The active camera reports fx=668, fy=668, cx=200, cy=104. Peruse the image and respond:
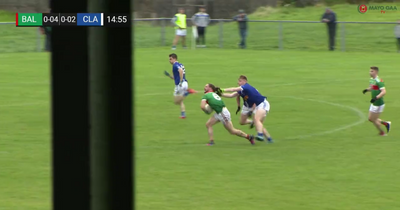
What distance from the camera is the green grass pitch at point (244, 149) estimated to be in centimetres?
1098

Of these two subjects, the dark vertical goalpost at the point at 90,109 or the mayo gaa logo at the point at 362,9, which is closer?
the dark vertical goalpost at the point at 90,109

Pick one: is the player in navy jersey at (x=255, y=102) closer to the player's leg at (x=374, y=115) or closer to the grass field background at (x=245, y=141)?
the grass field background at (x=245, y=141)

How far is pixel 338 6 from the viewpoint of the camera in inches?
1928

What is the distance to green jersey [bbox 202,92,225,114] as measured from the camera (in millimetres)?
15320

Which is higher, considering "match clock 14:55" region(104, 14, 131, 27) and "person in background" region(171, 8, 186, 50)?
"person in background" region(171, 8, 186, 50)

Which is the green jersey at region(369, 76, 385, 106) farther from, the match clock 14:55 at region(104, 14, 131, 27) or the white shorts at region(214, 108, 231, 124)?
the match clock 14:55 at region(104, 14, 131, 27)

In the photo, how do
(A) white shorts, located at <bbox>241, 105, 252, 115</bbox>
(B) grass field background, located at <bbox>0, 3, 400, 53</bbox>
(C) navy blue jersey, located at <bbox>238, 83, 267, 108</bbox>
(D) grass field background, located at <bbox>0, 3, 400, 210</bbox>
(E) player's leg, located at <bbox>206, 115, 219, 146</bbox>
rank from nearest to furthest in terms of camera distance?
(D) grass field background, located at <bbox>0, 3, 400, 210</bbox>
(E) player's leg, located at <bbox>206, 115, 219, 146</bbox>
(C) navy blue jersey, located at <bbox>238, 83, 267, 108</bbox>
(A) white shorts, located at <bbox>241, 105, 252, 115</bbox>
(B) grass field background, located at <bbox>0, 3, 400, 53</bbox>

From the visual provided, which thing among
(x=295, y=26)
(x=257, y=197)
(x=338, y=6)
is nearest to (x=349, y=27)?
(x=295, y=26)

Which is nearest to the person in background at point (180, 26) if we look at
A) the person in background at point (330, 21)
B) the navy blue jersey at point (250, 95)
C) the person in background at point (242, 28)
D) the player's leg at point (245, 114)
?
the person in background at point (242, 28)

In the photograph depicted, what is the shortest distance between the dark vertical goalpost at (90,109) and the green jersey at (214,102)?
12.6 metres

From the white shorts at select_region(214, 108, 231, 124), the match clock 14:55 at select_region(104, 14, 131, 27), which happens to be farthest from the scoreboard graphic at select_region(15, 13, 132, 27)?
the white shorts at select_region(214, 108, 231, 124)

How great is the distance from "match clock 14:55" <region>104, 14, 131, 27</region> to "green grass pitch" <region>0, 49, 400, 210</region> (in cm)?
769

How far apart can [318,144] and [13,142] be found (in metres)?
7.39

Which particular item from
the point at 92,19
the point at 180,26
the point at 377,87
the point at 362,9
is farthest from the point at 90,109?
the point at 362,9
